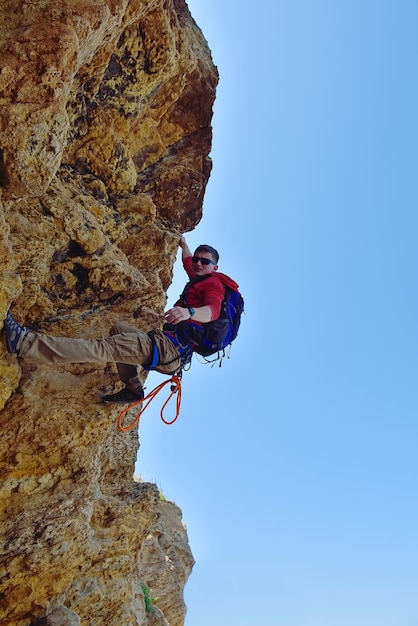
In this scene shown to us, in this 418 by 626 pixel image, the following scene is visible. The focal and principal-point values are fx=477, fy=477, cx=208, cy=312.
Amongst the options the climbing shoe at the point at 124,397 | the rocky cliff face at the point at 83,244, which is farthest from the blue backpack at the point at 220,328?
the rocky cliff face at the point at 83,244

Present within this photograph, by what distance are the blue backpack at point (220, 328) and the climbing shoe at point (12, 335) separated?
220 centimetres

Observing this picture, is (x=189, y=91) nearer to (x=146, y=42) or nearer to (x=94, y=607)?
(x=146, y=42)

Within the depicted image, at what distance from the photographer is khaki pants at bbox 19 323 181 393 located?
557 cm

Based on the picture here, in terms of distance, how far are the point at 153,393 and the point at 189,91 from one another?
19.8 feet

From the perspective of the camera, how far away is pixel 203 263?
7.54 m

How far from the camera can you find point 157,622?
897 cm

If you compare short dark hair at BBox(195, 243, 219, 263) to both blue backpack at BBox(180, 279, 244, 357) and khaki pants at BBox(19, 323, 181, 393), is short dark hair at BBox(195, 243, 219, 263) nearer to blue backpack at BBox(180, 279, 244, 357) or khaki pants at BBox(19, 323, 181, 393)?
blue backpack at BBox(180, 279, 244, 357)

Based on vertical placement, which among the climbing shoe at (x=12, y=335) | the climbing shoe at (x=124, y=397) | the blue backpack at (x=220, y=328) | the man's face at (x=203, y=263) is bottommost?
the climbing shoe at (x=124, y=397)

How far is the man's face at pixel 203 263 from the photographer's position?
7.53 meters

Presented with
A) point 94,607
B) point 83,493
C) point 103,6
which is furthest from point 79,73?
point 94,607

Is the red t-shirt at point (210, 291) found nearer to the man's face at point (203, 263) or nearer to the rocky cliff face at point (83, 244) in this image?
the man's face at point (203, 263)

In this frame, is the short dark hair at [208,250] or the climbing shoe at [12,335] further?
the short dark hair at [208,250]

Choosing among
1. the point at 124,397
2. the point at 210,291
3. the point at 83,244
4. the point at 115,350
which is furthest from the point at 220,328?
the point at 83,244

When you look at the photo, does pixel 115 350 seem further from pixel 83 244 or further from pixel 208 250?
pixel 208 250
